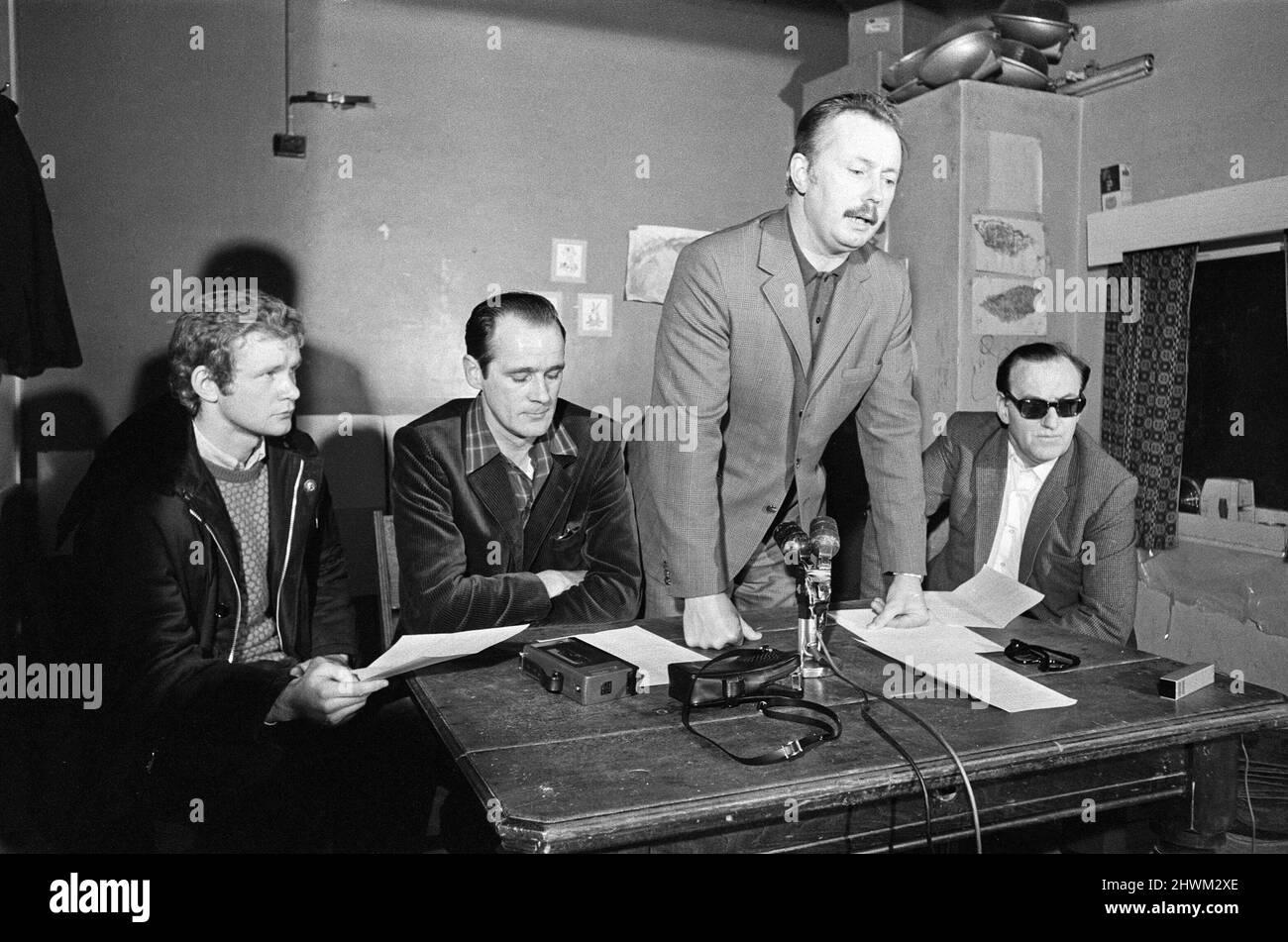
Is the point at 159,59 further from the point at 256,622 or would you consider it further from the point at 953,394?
the point at 953,394

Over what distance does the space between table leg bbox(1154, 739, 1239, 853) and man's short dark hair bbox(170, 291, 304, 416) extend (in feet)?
6.89

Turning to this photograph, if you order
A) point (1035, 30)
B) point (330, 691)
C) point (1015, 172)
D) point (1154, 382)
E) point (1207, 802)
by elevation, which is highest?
point (1035, 30)

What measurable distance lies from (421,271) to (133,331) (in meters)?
1.20

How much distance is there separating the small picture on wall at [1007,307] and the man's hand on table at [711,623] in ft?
8.94

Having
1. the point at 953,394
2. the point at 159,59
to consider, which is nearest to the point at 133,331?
the point at 159,59

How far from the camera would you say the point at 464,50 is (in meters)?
4.56

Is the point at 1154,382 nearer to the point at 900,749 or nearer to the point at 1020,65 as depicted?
the point at 1020,65

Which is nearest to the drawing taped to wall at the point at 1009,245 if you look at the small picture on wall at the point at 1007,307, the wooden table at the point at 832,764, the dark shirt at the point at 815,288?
the small picture on wall at the point at 1007,307

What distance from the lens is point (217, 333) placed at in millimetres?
2389

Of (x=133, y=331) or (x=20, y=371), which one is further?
(x=133, y=331)

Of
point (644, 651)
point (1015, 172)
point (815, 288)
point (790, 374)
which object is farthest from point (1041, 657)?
point (1015, 172)

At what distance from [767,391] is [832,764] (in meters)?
1.15
